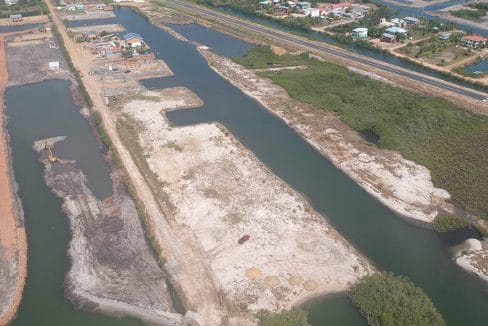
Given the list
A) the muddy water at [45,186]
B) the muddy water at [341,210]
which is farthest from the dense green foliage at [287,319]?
the muddy water at [45,186]

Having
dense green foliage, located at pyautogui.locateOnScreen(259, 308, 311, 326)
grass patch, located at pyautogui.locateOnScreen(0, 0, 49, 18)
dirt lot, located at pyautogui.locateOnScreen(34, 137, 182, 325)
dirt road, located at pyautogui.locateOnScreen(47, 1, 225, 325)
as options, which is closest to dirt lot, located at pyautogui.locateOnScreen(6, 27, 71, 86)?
grass patch, located at pyautogui.locateOnScreen(0, 0, 49, 18)

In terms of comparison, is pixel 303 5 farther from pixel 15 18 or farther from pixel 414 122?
pixel 15 18

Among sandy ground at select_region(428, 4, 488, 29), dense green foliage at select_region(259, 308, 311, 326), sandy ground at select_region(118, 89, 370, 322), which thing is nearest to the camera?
dense green foliage at select_region(259, 308, 311, 326)

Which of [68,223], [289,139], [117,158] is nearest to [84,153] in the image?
[117,158]

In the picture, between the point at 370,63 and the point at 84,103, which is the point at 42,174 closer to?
the point at 84,103

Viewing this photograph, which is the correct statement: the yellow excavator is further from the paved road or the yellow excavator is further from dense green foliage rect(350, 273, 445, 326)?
the paved road

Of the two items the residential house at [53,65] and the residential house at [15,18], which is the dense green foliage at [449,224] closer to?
the residential house at [53,65]
